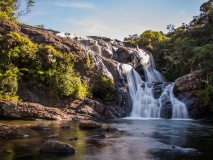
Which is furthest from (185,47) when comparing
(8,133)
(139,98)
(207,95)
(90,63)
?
(8,133)

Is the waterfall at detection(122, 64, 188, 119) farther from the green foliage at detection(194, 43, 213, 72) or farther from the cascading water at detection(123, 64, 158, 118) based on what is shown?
the green foliage at detection(194, 43, 213, 72)

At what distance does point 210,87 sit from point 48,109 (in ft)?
39.4

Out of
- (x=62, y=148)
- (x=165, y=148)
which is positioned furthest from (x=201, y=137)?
(x=62, y=148)

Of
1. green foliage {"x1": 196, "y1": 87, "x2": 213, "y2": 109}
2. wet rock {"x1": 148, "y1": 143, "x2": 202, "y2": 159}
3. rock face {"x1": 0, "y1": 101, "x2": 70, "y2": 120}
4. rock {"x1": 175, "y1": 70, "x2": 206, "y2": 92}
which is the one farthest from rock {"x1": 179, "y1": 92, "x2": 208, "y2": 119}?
wet rock {"x1": 148, "y1": 143, "x2": 202, "y2": 159}

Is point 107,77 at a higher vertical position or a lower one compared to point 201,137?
higher

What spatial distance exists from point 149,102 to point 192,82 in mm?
4045

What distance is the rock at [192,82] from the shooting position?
23547 mm

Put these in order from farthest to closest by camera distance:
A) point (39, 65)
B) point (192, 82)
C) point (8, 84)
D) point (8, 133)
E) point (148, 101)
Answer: point (148, 101), point (192, 82), point (39, 65), point (8, 84), point (8, 133)

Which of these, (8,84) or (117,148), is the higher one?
(8,84)

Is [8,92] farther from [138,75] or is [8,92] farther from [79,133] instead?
[138,75]

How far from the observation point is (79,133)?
473 inches

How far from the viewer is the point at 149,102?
78.8 feet

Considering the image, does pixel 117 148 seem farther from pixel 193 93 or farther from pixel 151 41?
pixel 151 41

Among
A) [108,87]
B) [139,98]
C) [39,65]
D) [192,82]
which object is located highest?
[39,65]
